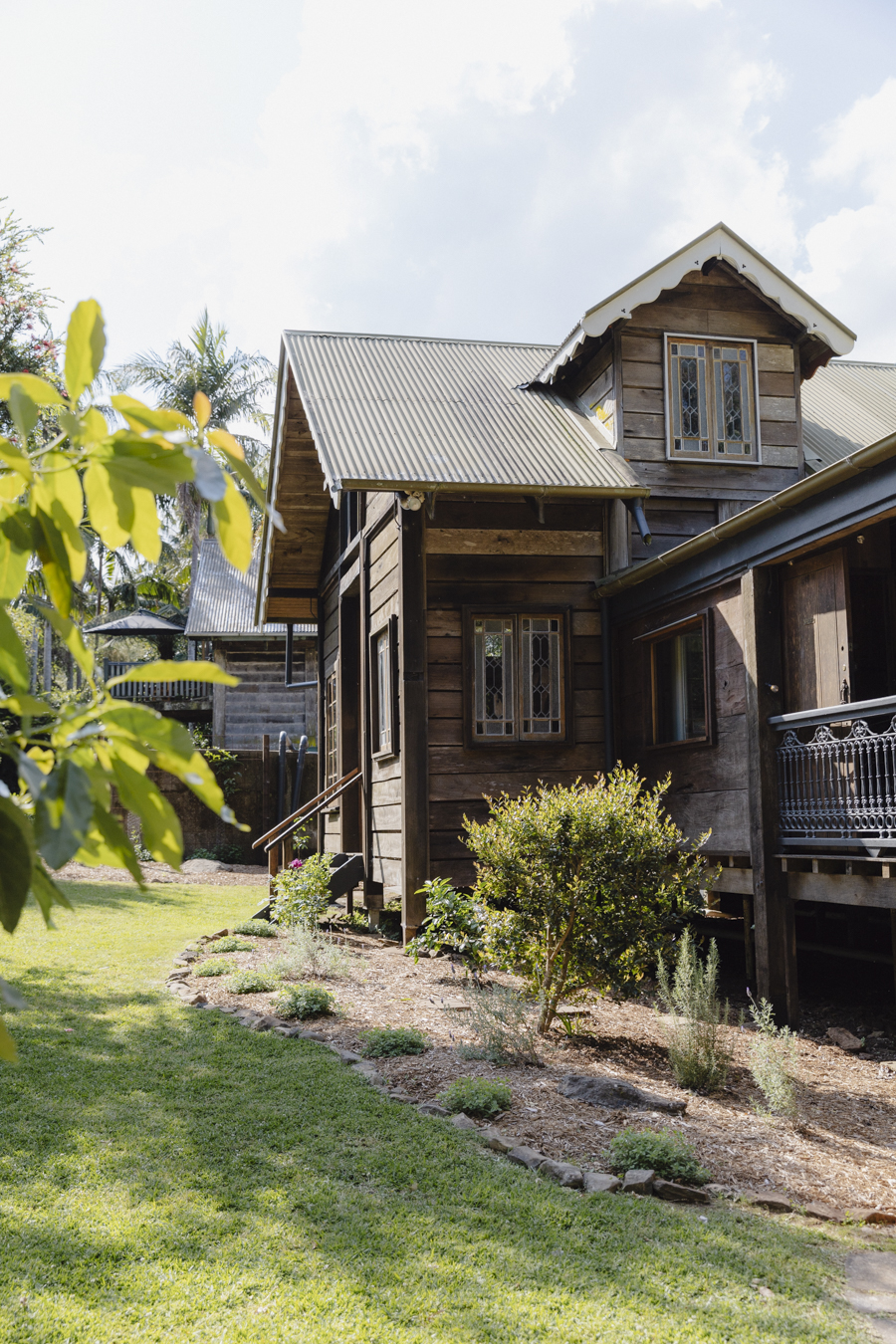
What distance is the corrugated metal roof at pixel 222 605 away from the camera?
24.0 metres

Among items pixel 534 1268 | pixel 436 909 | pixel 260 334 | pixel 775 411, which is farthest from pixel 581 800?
pixel 260 334

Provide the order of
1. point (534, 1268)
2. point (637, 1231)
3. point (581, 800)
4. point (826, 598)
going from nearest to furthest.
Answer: point (534, 1268) < point (637, 1231) < point (581, 800) < point (826, 598)

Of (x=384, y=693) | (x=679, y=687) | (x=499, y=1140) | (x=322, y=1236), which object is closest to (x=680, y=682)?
(x=679, y=687)

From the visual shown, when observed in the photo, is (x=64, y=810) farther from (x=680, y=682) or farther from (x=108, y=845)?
(x=680, y=682)

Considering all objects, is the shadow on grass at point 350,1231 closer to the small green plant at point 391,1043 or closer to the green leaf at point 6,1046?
the small green plant at point 391,1043

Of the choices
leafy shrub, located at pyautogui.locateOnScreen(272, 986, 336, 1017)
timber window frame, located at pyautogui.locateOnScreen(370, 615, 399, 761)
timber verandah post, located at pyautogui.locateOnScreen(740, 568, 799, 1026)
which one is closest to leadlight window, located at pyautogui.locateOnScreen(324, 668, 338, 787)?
timber window frame, located at pyautogui.locateOnScreen(370, 615, 399, 761)

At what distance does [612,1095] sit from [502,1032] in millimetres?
984

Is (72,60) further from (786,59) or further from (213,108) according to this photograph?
(786,59)

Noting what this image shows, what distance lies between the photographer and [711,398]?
35.1 ft

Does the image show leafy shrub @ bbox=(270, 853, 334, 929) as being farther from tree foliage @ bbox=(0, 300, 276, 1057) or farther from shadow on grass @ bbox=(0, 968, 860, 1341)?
tree foliage @ bbox=(0, 300, 276, 1057)

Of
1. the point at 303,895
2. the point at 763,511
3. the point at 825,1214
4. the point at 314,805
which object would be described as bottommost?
the point at 825,1214

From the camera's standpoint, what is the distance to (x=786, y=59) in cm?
813

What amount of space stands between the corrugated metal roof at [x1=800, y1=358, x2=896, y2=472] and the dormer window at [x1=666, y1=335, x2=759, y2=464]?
3.09 ft

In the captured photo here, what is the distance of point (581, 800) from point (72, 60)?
4929 mm
